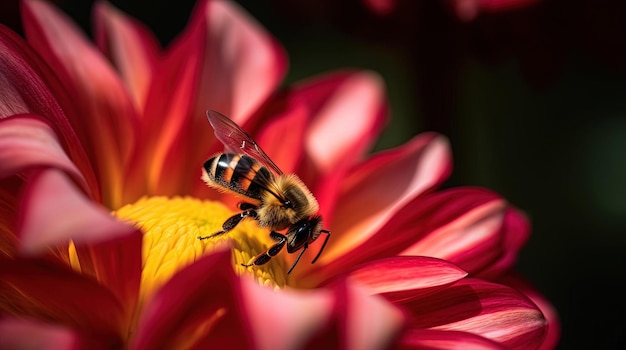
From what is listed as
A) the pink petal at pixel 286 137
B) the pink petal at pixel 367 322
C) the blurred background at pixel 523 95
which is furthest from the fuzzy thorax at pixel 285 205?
the blurred background at pixel 523 95

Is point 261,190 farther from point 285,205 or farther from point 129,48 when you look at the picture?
point 129,48

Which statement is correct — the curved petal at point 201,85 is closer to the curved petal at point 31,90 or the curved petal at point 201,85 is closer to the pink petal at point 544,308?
the curved petal at point 31,90

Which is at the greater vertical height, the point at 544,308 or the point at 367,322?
the point at 367,322

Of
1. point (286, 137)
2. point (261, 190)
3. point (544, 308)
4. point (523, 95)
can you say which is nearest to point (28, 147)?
point (261, 190)

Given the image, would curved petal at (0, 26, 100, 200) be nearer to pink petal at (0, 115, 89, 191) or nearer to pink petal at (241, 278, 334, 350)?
pink petal at (0, 115, 89, 191)

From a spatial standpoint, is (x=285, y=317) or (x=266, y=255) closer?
(x=285, y=317)

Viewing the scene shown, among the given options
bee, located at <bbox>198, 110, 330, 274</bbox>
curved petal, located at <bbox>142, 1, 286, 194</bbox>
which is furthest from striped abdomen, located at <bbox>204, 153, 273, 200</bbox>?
A: curved petal, located at <bbox>142, 1, 286, 194</bbox>
